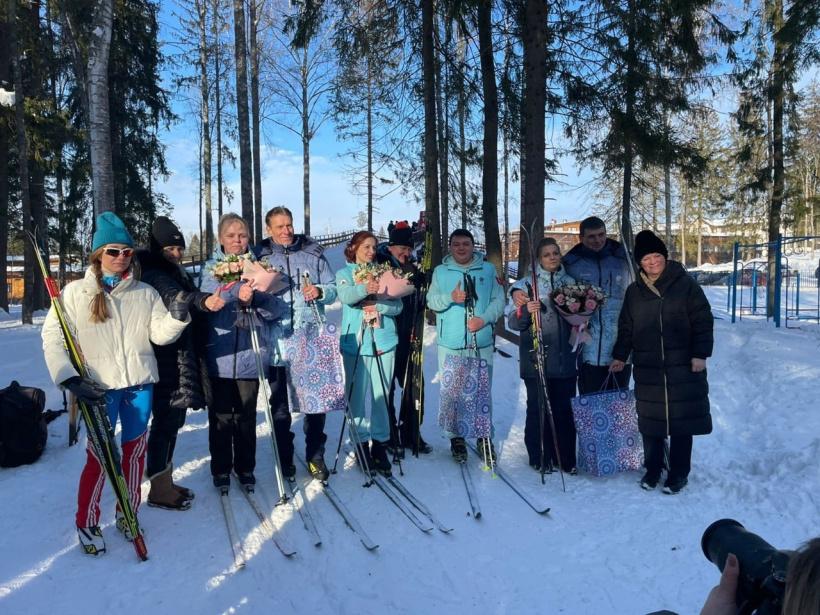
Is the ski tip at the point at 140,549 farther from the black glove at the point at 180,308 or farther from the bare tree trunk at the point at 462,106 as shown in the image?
the bare tree trunk at the point at 462,106

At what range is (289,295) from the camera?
14.3 feet

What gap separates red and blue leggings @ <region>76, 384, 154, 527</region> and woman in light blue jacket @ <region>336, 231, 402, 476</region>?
5.42ft

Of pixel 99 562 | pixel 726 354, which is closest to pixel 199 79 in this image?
pixel 726 354

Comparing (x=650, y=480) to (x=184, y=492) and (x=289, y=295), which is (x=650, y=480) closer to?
(x=289, y=295)

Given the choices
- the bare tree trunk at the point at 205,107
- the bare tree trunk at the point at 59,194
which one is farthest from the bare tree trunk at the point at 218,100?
the bare tree trunk at the point at 59,194

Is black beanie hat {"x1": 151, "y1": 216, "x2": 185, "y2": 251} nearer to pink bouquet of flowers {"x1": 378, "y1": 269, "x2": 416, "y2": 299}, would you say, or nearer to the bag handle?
pink bouquet of flowers {"x1": 378, "y1": 269, "x2": 416, "y2": 299}

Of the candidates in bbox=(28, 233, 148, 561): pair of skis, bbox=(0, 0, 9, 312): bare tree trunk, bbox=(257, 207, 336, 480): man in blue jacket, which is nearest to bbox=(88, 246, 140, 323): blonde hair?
bbox=(28, 233, 148, 561): pair of skis

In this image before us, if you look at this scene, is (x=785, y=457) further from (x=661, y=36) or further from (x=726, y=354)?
(x=661, y=36)

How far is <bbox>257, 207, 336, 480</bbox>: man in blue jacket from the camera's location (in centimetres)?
431

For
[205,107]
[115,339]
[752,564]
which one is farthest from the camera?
[205,107]

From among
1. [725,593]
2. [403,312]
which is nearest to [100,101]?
[403,312]

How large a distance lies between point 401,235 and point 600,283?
6.04ft

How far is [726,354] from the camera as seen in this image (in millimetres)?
9508

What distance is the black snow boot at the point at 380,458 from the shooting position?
4695mm
